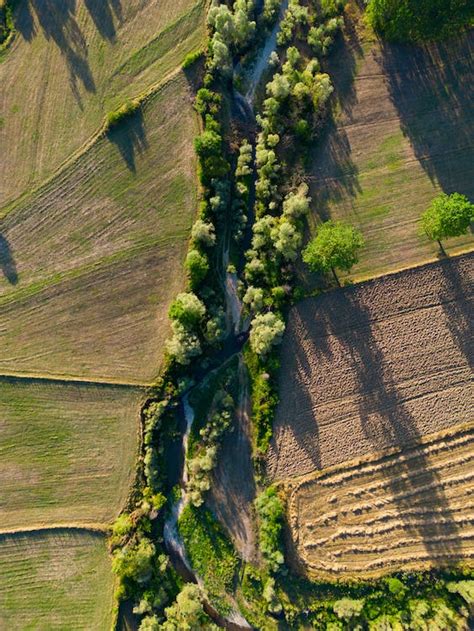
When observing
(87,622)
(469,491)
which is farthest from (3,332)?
(469,491)

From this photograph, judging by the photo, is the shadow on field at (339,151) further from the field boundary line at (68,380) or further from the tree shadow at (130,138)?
the field boundary line at (68,380)

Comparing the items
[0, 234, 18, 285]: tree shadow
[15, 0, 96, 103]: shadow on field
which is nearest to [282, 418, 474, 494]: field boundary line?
[0, 234, 18, 285]: tree shadow

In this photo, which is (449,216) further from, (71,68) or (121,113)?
(71,68)

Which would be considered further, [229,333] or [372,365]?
[229,333]

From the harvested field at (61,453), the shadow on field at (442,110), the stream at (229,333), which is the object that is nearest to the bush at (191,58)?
the stream at (229,333)

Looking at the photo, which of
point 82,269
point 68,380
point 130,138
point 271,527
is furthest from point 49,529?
point 130,138

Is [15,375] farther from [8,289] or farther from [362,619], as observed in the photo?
[362,619]

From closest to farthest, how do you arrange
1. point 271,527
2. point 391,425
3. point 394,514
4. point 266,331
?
point 266,331
point 271,527
point 394,514
point 391,425
